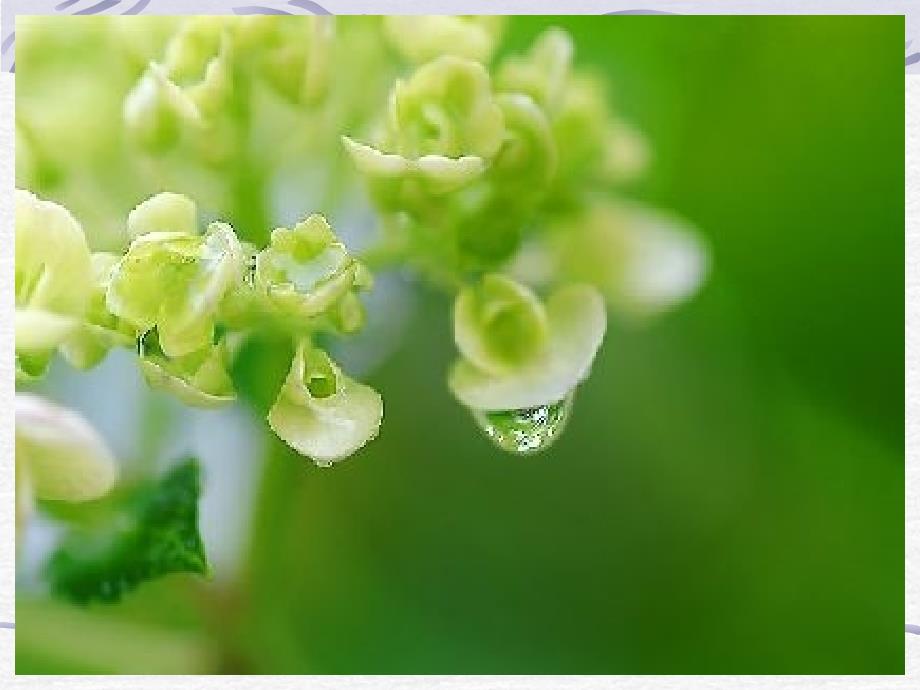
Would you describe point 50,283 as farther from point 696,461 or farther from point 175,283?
point 696,461

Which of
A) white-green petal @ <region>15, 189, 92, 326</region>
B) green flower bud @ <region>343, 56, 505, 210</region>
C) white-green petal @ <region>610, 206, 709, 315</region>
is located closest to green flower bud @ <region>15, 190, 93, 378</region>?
white-green petal @ <region>15, 189, 92, 326</region>

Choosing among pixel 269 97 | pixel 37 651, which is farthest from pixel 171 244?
pixel 37 651

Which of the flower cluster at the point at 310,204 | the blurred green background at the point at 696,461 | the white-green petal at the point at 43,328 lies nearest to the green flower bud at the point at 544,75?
the flower cluster at the point at 310,204

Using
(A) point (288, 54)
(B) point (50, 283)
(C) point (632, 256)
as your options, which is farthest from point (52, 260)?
(C) point (632, 256)

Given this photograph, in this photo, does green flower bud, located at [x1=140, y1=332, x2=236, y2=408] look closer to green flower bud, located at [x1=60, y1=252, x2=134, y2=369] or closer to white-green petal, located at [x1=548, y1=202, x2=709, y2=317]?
green flower bud, located at [x1=60, y1=252, x2=134, y2=369]

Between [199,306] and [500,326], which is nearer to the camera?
[199,306]
